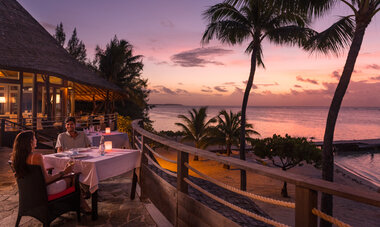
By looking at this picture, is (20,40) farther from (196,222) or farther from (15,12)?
(196,222)

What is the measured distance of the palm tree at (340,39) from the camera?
26.3ft

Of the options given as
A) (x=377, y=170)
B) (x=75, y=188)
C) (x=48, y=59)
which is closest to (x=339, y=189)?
(x=75, y=188)

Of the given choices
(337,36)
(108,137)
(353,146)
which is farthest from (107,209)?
(353,146)

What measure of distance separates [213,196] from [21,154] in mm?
2442

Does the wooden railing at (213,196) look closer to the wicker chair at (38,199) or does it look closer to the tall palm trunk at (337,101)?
the wicker chair at (38,199)

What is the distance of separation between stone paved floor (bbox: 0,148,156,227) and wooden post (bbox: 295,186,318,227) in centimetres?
280

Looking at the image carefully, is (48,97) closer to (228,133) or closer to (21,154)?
(21,154)

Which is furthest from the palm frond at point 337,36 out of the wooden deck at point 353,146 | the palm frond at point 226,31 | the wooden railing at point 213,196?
the wooden deck at point 353,146

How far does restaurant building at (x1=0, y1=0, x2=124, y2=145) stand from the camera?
1152cm

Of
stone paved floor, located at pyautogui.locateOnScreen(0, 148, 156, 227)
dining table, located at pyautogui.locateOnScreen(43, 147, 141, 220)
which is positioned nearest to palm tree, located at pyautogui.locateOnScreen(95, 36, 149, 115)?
stone paved floor, located at pyautogui.locateOnScreen(0, 148, 156, 227)

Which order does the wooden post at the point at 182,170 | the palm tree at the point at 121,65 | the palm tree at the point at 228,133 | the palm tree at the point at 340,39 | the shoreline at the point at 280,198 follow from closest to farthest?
1. the wooden post at the point at 182,170
2. the palm tree at the point at 340,39
3. the shoreline at the point at 280,198
4. the palm tree at the point at 228,133
5. the palm tree at the point at 121,65

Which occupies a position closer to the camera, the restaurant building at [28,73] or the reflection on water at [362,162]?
the restaurant building at [28,73]

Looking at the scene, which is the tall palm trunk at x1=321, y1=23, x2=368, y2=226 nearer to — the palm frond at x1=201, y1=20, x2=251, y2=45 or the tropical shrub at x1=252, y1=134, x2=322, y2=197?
the palm frond at x1=201, y1=20, x2=251, y2=45

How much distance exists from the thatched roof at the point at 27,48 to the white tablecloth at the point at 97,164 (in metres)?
8.30
